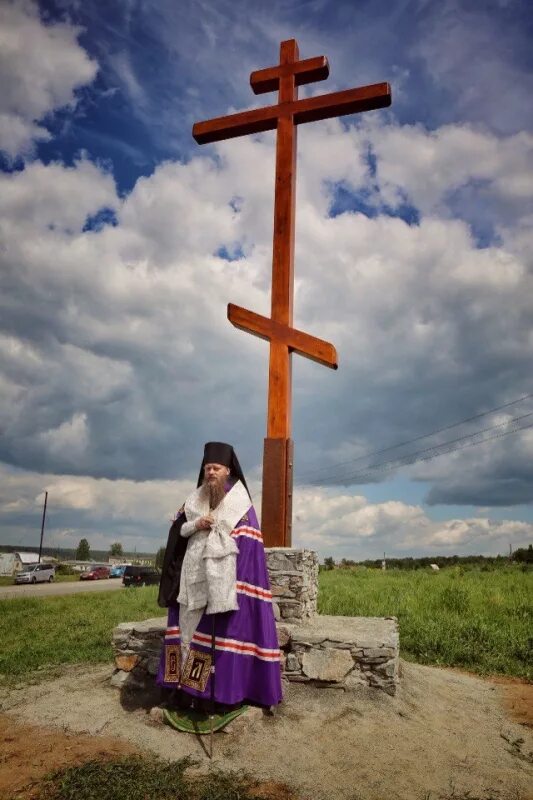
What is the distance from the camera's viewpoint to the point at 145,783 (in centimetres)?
343

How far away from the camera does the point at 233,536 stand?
15.6 ft

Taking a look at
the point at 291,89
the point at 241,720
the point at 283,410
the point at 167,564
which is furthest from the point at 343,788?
the point at 291,89

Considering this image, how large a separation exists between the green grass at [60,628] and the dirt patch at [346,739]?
1386mm

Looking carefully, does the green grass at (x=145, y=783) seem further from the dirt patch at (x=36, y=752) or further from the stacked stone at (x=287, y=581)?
the stacked stone at (x=287, y=581)

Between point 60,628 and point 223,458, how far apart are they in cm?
775

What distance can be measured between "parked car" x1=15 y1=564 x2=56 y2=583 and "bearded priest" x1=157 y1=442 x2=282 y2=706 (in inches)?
1272

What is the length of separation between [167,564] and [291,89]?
6042mm

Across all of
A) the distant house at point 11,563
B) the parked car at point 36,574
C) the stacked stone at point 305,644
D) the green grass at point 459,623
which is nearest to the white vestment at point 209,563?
the stacked stone at point 305,644

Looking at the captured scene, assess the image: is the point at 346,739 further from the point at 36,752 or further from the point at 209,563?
the point at 36,752

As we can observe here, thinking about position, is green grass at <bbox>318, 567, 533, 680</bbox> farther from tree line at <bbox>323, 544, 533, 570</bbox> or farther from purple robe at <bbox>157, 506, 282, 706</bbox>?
tree line at <bbox>323, 544, 533, 570</bbox>

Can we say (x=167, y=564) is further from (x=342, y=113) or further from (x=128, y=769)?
(x=342, y=113)

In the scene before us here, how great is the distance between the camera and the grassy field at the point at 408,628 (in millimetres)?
7410

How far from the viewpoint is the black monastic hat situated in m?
4.93

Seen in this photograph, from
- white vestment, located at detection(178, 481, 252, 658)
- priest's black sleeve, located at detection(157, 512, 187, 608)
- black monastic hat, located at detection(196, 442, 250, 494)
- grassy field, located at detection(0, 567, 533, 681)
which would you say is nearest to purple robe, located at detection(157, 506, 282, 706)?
white vestment, located at detection(178, 481, 252, 658)
